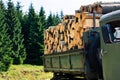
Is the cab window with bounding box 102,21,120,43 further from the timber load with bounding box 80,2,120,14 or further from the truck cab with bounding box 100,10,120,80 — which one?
the timber load with bounding box 80,2,120,14

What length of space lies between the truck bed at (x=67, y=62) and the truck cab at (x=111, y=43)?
164cm

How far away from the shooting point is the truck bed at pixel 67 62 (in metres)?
10.5

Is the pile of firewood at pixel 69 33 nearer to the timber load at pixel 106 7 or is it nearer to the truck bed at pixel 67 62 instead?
the timber load at pixel 106 7

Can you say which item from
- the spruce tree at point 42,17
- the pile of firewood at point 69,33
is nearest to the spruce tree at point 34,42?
the spruce tree at point 42,17

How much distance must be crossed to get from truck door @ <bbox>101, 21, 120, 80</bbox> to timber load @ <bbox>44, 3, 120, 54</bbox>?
2611 millimetres

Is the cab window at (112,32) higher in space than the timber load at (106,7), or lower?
lower

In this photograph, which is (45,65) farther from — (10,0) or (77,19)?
(10,0)

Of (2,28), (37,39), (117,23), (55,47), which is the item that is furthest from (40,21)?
(117,23)

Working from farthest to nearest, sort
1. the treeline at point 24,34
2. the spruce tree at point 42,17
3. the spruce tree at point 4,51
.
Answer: the spruce tree at point 42,17, the treeline at point 24,34, the spruce tree at point 4,51

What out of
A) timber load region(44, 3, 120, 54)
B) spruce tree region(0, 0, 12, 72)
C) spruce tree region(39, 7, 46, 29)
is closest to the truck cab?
timber load region(44, 3, 120, 54)

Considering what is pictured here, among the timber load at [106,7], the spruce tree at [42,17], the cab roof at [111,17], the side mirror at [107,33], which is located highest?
the spruce tree at [42,17]

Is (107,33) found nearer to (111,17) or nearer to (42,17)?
(111,17)

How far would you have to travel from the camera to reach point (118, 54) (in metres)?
8.05

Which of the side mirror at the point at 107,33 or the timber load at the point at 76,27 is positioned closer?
the side mirror at the point at 107,33
